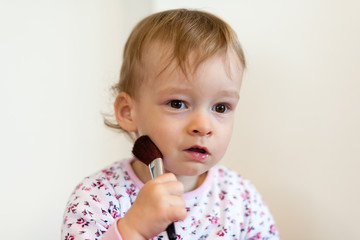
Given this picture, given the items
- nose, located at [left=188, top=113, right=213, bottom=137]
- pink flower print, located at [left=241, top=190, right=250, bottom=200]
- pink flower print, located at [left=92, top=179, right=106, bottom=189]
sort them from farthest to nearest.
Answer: pink flower print, located at [left=241, top=190, right=250, bottom=200] < pink flower print, located at [left=92, top=179, right=106, bottom=189] < nose, located at [left=188, top=113, right=213, bottom=137]

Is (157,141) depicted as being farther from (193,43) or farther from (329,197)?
(329,197)

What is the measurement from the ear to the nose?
0.14 m

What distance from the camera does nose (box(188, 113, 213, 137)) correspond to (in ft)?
2.35

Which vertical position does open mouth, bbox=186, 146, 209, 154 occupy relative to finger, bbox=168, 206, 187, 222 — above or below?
above

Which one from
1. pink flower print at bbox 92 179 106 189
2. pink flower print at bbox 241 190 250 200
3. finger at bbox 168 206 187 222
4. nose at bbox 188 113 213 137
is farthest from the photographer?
pink flower print at bbox 241 190 250 200

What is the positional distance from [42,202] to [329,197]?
68 cm

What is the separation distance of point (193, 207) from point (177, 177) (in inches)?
2.7

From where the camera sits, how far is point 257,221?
904 millimetres

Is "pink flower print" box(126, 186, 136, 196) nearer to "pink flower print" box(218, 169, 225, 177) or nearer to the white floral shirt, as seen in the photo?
the white floral shirt

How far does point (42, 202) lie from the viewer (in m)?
1.06

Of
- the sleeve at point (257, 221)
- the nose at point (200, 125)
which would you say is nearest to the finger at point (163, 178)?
the nose at point (200, 125)

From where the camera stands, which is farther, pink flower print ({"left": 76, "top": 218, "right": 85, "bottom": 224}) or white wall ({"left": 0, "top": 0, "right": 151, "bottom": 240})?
white wall ({"left": 0, "top": 0, "right": 151, "bottom": 240})

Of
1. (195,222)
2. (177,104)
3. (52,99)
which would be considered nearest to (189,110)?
(177,104)

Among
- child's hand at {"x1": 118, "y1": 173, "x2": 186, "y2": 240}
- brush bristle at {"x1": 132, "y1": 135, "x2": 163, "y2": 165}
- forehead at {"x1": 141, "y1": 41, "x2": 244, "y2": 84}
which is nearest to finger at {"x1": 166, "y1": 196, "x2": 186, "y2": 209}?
child's hand at {"x1": 118, "y1": 173, "x2": 186, "y2": 240}
